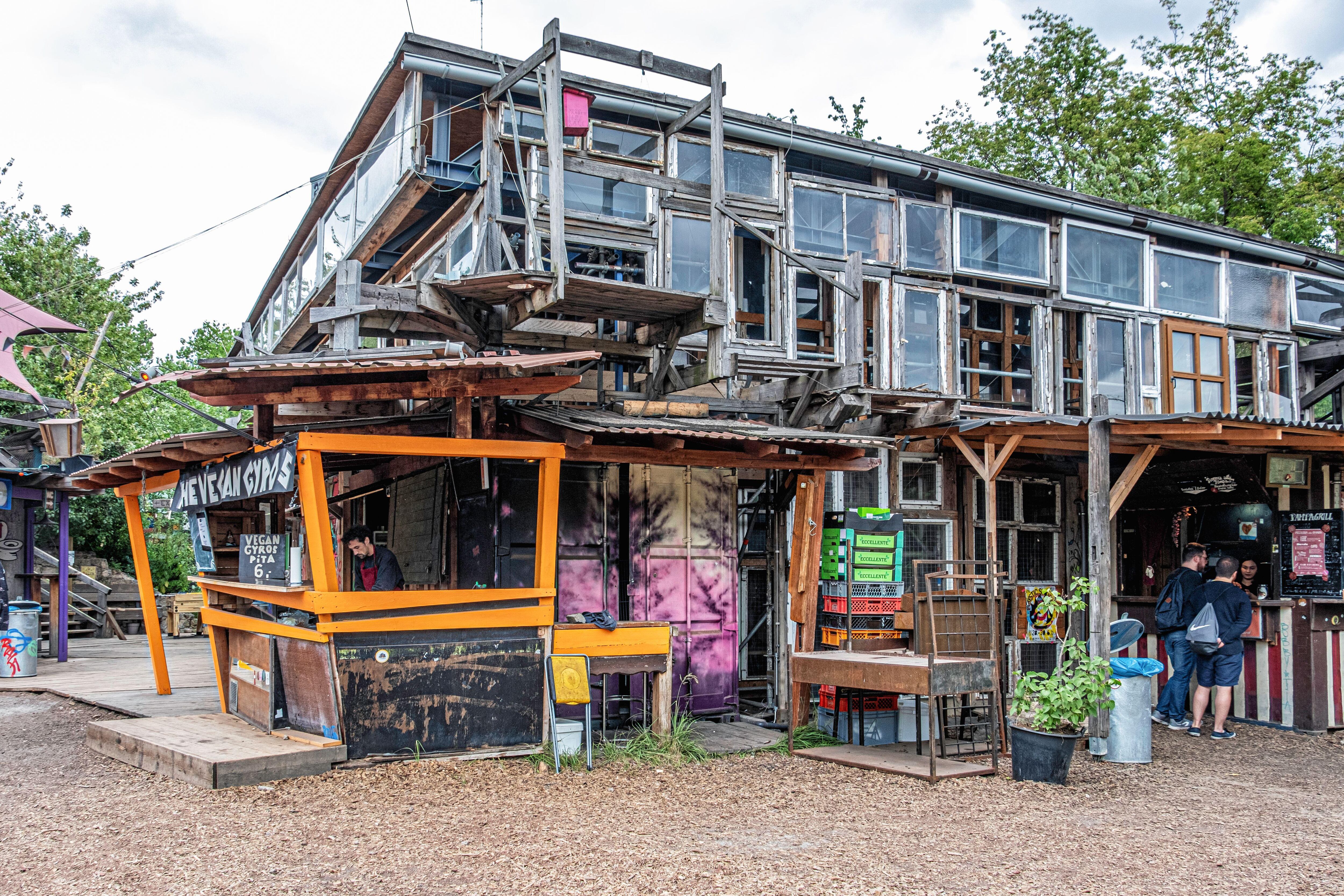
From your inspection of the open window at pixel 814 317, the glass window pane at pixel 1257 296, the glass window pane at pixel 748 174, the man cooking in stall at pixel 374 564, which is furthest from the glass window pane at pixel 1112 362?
the man cooking in stall at pixel 374 564

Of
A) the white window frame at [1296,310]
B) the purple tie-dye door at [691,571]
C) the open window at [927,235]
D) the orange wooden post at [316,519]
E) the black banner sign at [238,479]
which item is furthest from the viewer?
the white window frame at [1296,310]

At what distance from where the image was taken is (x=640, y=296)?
8.61 m

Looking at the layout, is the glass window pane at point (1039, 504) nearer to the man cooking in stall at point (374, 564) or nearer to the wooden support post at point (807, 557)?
the wooden support post at point (807, 557)

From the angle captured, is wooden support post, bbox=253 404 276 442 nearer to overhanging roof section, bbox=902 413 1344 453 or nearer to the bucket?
the bucket

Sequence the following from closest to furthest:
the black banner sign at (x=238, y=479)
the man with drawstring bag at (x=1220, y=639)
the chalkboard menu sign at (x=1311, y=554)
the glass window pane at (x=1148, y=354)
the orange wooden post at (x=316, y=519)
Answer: the orange wooden post at (x=316, y=519)
the black banner sign at (x=238, y=479)
the man with drawstring bag at (x=1220, y=639)
the chalkboard menu sign at (x=1311, y=554)
the glass window pane at (x=1148, y=354)

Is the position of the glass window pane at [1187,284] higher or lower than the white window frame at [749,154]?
lower

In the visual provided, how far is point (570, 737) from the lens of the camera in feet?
25.6

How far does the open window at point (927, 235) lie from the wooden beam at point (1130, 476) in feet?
12.0

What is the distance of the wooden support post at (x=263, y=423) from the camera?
25.1ft

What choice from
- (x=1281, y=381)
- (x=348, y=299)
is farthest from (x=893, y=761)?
(x=1281, y=381)

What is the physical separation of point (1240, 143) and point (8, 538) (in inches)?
973

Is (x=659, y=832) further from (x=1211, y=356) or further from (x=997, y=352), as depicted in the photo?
(x=1211, y=356)

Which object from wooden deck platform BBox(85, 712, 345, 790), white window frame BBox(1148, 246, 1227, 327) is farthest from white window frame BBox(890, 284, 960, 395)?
wooden deck platform BBox(85, 712, 345, 790)

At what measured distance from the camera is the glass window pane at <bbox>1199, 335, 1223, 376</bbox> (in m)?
13.9
